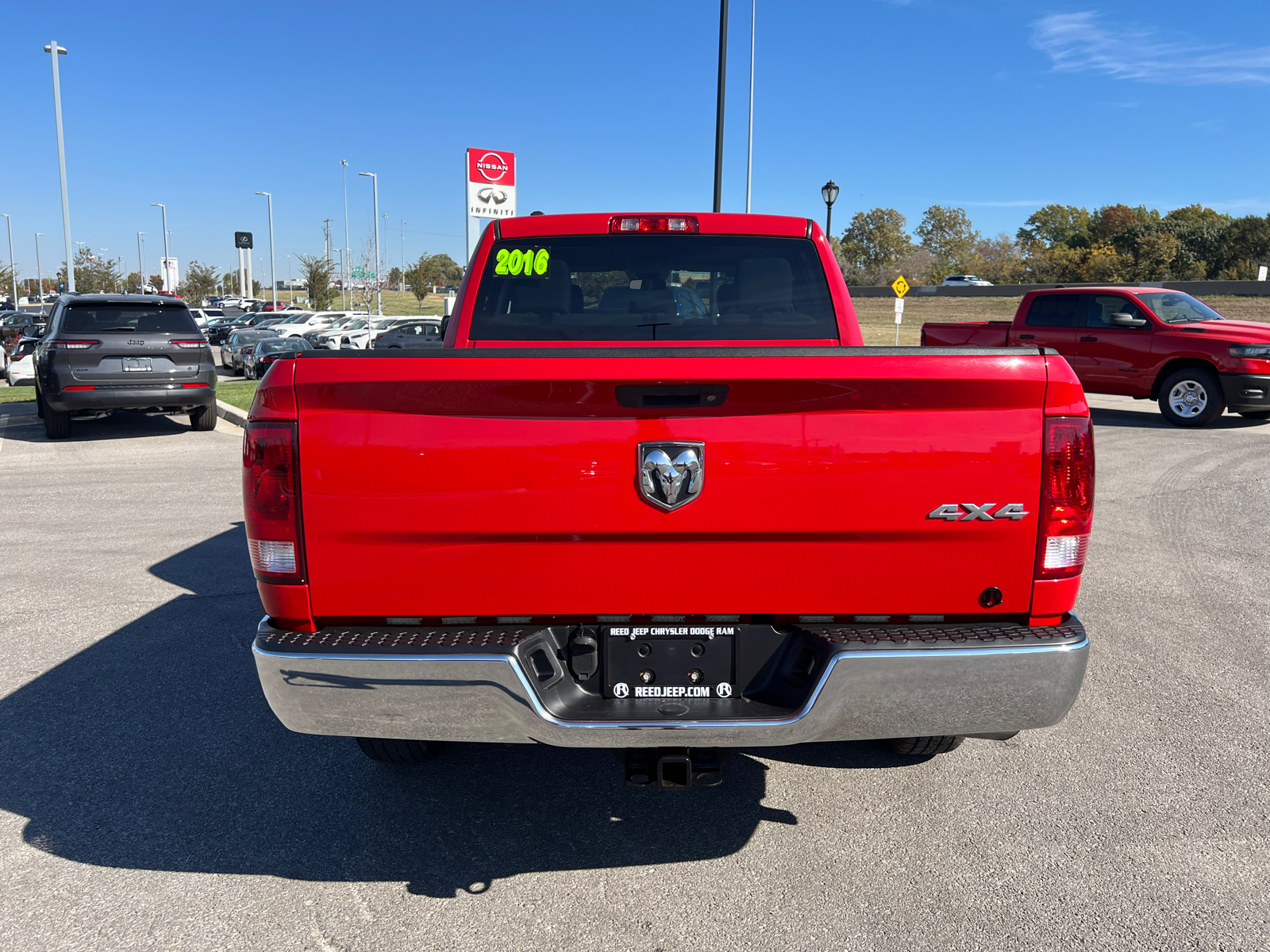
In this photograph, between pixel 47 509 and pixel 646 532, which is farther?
pixel 47 509

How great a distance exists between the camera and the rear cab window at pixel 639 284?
4.26 m

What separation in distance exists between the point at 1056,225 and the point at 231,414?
116 m

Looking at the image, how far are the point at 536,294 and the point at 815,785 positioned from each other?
233 cm

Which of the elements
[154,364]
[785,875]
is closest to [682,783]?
[785,875]

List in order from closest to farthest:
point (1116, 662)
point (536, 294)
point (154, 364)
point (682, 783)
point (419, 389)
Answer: point (419, 389) → point (682, 783) → point (536, 294) → point (1116, 662) → point (154, 364)

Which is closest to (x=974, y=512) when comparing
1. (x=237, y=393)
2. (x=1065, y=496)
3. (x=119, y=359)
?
(x=1065, y=496)

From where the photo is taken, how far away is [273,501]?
2.71m

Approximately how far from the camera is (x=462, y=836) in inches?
131

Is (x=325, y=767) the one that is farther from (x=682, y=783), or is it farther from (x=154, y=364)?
(x=154, y=364)

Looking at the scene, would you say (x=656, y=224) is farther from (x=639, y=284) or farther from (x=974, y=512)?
(x=974, y=512)

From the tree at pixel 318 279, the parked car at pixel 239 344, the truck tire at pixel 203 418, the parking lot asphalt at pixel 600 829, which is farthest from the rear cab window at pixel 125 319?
the tree at pixel 318 279

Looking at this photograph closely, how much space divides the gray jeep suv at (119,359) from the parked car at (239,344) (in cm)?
1534

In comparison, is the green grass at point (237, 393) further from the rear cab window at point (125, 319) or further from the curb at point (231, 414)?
the rear cab window at point (125, 319)

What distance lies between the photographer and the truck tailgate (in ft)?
8.61
